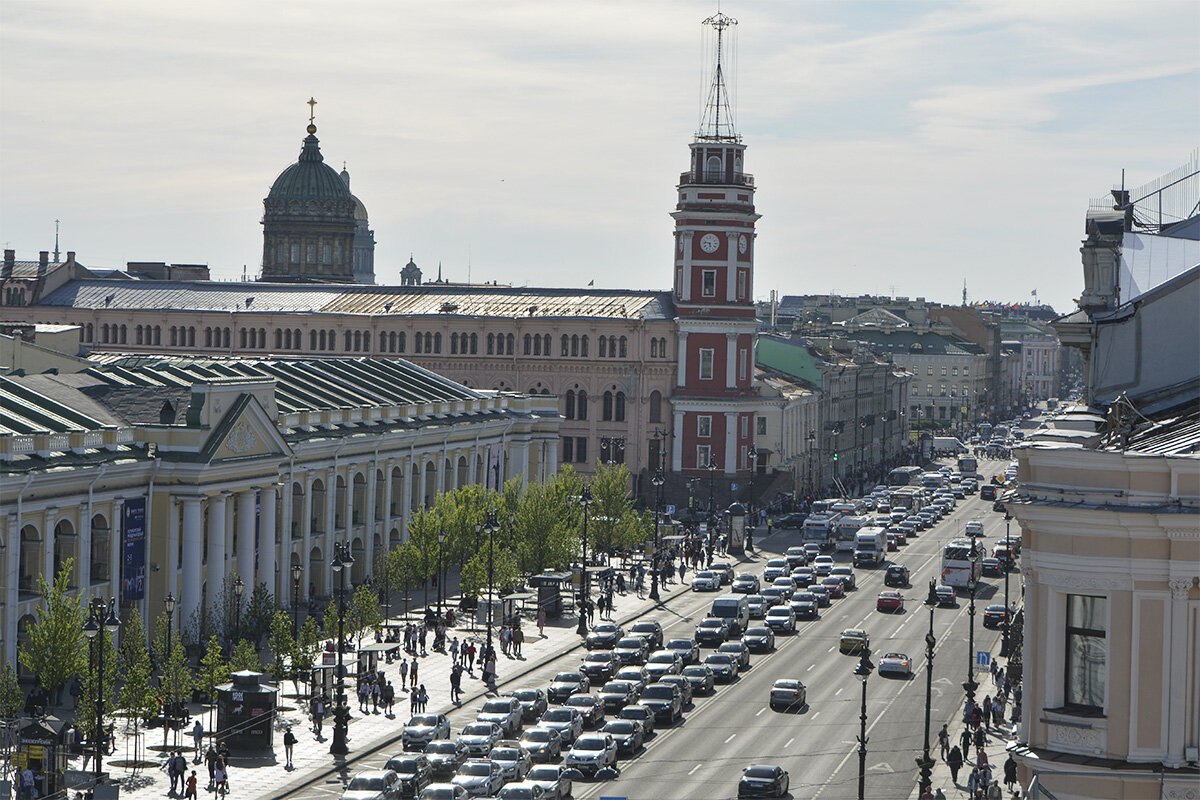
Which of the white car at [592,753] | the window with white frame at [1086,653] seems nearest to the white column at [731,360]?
the white car at [592,753]

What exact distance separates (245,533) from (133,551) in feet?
25.9

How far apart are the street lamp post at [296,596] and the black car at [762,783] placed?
93.5 feet

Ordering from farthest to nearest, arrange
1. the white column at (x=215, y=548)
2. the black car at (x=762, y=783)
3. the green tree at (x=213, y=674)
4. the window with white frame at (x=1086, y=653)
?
the white column at (x=215, y=548), the green tree at (x=213, y=674), the black car at (x=762, y=783), the window with white frame at (x=1086, y=653)

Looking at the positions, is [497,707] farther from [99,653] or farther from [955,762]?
[955,762]

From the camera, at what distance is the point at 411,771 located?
50.4m

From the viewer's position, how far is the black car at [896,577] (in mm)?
98500

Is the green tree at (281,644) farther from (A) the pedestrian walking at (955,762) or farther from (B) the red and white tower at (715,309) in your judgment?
(B) the red and white tower at (715,309)

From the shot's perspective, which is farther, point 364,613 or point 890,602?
point 890,602

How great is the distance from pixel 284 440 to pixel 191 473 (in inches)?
362

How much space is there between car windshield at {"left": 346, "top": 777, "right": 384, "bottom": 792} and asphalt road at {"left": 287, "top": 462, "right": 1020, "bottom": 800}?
2.49m

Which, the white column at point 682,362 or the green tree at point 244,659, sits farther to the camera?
the white column at point 682,362

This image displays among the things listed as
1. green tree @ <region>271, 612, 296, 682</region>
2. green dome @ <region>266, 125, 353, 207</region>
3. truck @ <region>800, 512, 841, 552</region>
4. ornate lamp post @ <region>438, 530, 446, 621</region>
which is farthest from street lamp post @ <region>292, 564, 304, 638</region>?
green dome @ <region>266, 125, 353, 207</region>

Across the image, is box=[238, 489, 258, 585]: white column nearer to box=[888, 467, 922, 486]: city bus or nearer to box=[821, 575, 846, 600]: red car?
box=[821, 575, 846, 600]: red car

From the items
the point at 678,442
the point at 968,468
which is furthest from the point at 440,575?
the point at 968,468
